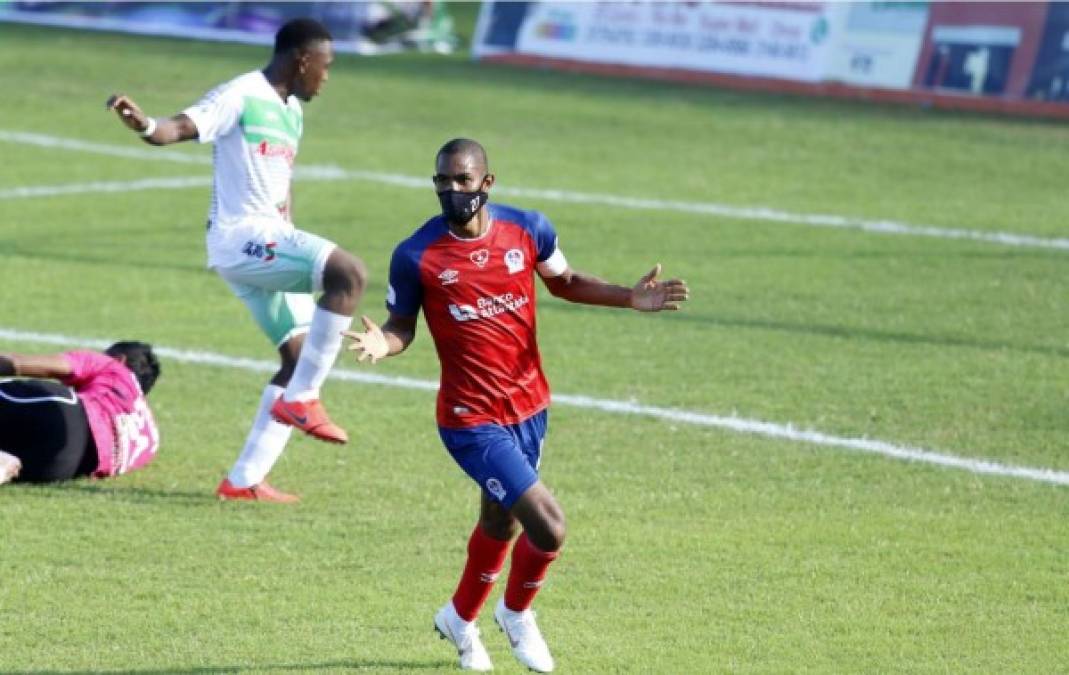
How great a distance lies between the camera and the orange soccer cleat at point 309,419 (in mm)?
9219

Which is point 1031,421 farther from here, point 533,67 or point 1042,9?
point 533,67

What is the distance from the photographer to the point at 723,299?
14.3m

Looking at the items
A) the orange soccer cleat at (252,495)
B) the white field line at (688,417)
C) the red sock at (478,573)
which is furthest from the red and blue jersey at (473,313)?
the white field line at (688,417)

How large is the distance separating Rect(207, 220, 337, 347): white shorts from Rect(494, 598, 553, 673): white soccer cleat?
2696 mm

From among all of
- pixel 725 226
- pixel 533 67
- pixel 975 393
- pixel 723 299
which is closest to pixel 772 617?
pixel 975 393

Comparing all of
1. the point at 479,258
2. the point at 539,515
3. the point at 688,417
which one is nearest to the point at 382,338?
the point at 479,258

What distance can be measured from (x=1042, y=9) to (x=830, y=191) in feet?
16.9

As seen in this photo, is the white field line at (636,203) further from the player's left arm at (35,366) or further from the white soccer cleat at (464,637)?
the white soccer cleat at (464,637)

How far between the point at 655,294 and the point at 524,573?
1168mm

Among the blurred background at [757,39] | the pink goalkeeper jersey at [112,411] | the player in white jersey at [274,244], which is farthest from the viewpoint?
the blurred background at [757,39]

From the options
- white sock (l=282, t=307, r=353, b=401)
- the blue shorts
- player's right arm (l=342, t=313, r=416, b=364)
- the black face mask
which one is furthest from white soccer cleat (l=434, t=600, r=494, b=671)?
white sock (l=282, t=307, r=353, b=401)

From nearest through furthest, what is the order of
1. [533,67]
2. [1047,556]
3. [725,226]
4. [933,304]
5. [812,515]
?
[1047,556] → [812,515] → [933,304] → [725,226] → [533,67]

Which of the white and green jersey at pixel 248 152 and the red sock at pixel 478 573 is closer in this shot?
the red sock at pixel 478 573

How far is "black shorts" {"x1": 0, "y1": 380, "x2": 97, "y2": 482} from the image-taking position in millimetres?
9469
